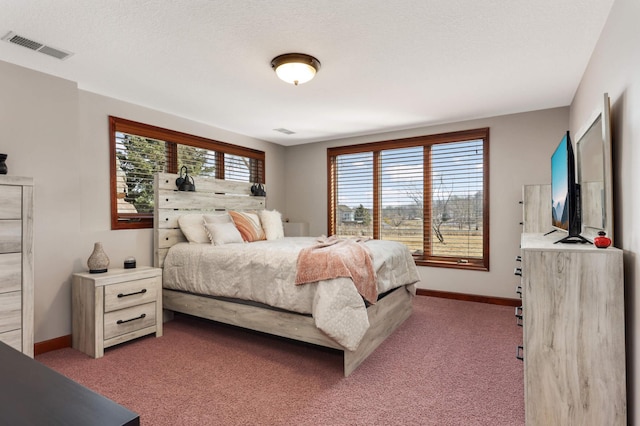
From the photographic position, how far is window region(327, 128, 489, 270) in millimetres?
4629

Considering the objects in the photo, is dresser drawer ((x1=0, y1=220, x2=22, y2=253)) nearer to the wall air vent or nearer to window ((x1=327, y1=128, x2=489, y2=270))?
the wall air vent

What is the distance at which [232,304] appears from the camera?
3217 mm

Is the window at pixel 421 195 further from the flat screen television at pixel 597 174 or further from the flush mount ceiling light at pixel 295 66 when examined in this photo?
the flush mount ceiling light at pixel 295 66

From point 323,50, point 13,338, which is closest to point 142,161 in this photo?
point 13,338

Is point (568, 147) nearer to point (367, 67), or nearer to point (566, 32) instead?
point (566, 32)

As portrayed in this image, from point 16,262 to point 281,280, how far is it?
1869 mm

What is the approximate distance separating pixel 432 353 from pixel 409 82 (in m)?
2.40

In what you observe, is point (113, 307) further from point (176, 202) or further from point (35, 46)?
point (35, 46)

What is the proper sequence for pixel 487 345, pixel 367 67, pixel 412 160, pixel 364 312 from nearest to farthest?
pixel 364 312
pixel 367 67
pixel 487 345
pixel 412 160

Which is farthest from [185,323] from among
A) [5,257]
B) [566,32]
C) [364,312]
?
[566,32]

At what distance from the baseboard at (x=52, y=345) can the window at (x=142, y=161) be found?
1102mm

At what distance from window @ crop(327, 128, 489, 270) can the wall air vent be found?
3.75 m

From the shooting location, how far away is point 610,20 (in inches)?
83.5

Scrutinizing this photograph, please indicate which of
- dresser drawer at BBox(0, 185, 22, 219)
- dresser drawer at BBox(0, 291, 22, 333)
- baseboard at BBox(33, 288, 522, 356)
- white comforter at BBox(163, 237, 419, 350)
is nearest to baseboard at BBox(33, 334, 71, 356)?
baseboard at BBox(33, 288, 522, 356)
